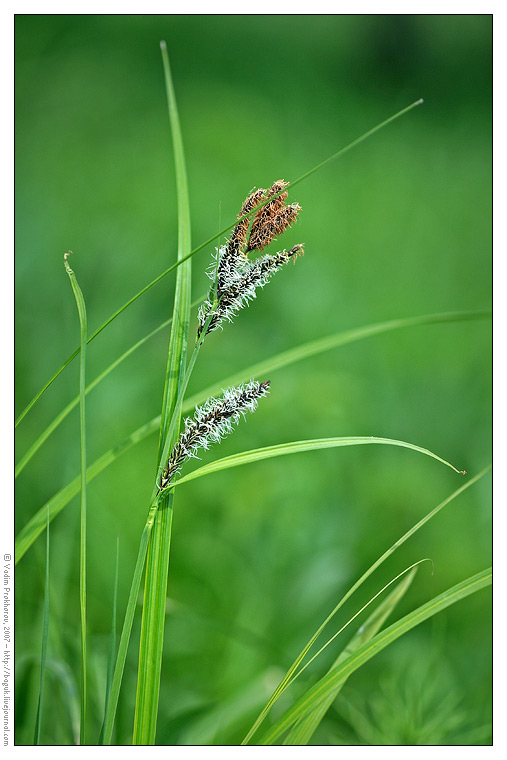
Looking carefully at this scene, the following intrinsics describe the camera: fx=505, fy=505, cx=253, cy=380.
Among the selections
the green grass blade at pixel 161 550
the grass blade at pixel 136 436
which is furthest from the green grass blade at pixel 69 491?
the green grass blade at pixel 161 550

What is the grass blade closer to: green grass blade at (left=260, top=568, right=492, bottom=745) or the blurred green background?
the blurred green background

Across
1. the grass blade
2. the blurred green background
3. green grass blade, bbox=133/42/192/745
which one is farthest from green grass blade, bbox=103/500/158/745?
the blurred green background

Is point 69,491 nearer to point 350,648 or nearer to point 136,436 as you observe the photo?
point 136,436

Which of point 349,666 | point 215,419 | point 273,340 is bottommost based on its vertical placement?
point 349,666

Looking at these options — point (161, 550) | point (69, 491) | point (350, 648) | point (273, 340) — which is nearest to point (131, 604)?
point (161, 550)

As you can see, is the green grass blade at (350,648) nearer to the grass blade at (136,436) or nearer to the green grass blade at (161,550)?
the green grass blade at (161,550)

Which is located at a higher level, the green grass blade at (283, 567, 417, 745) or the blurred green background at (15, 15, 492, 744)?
the blurred green background at (15, 15, 492, 744)
